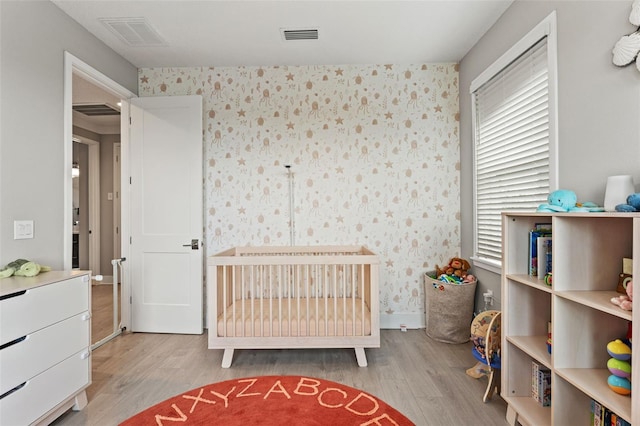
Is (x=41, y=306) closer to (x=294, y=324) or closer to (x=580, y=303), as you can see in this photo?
(x=294, y=324)

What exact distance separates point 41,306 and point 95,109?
3854 millimetres

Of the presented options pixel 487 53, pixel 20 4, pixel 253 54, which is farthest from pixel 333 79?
pixel 20 4

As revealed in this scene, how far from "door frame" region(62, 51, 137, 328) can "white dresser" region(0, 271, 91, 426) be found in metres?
0.55

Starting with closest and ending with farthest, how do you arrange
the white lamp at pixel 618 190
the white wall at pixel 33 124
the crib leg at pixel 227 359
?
the white lamp at pixel 618 190, the white wall at pixel 33 124, the crib leg at pixel 227 359

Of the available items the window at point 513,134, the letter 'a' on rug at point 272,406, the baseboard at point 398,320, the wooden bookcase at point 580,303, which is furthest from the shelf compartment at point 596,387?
the baseboard at point 398,320

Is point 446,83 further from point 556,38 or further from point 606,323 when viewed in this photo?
point 606,323

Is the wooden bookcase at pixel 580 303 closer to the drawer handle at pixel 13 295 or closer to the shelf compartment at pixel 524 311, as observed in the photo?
the shelf compartment at pixel 524 311

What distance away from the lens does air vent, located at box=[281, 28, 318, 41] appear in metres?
2.62

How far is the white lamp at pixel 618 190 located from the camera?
138 cm

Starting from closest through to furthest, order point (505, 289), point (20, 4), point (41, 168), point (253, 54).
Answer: point (505, 289), point (20, 4), point (41, 168), point (253, 54)

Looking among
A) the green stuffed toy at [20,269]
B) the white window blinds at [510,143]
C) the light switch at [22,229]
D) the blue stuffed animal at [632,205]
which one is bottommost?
the green stuffed toy at [20,269]

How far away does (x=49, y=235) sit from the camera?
219 centimetres

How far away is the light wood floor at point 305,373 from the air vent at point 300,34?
254 cm

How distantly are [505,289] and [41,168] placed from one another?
9.41ft
